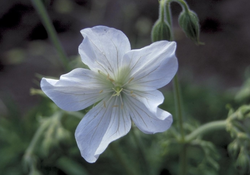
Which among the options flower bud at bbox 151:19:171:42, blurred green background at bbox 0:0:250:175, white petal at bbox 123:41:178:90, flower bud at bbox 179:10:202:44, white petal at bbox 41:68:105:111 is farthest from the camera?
blurred green background at bbox 0:0:250:175

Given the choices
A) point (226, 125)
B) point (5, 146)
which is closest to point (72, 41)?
point (5, 146)

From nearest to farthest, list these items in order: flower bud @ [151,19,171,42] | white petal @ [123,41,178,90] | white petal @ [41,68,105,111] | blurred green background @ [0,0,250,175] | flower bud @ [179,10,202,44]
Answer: white petal @ [123,41,178,90], white petal @ [41,68,105,111], flower bud @ [151,19,171,42], flower bud @ [179,10,202,44], blurred green background @ [0,0,250,175]

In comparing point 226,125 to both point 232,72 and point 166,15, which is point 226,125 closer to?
point 166,15

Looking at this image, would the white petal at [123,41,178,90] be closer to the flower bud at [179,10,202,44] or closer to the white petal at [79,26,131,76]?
the white petal at [79,26,131,76]

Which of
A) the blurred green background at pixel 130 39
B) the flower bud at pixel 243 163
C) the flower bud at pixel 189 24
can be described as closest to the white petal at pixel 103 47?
the flower bud at pixel 189 24

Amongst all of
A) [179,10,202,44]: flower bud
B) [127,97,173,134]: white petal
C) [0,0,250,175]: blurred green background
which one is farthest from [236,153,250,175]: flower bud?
[0,0,250,175]: blurred green background

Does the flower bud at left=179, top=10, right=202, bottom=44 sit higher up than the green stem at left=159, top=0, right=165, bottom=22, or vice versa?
the green stem at left=159, top=0, right=165, bottom=22

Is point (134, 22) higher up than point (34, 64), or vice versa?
point (134, 22)
